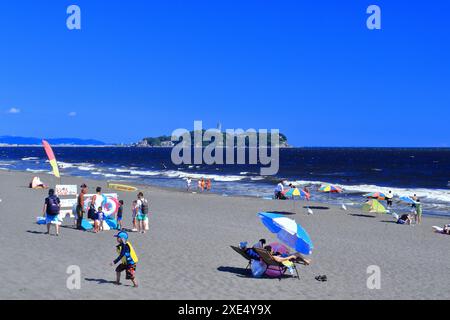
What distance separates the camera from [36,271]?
10031 mm

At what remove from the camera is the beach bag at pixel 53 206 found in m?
13.7

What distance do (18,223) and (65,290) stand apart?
8.24 m

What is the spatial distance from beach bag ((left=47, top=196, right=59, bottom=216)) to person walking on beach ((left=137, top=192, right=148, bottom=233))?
245 cm

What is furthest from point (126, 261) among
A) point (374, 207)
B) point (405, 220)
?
point (374, 207)

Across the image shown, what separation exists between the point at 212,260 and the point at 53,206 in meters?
5.11

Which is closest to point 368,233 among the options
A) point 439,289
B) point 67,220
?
point 439,289

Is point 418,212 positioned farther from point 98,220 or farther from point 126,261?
→ point 126,261

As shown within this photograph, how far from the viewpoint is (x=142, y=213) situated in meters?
15.2

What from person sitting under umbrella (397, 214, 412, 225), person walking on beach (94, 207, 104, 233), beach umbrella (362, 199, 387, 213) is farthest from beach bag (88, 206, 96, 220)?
person sitting under umbrella (397, 214, 412, 225)

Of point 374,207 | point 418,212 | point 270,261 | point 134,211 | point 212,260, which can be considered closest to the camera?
point 270,261

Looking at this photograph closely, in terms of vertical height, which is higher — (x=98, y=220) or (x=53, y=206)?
(x=53, y=206)

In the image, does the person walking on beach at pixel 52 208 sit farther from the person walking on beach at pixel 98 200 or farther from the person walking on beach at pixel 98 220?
the person walking on beach at pixel 98 200
